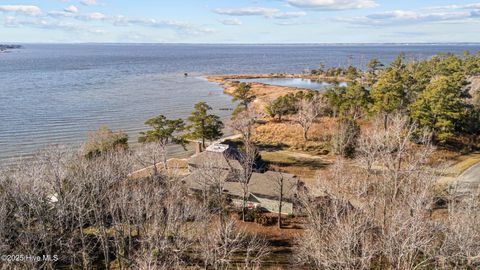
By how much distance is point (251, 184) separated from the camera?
3591cm

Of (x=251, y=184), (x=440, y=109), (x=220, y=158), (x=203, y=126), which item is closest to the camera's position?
(x=251, y=184)

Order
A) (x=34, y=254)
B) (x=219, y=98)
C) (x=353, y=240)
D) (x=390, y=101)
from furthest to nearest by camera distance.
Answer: (x=219, y=98), (x=390, y=101), (x=34, y=254), (x=353, y=240)

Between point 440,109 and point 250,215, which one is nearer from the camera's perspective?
point 250,215

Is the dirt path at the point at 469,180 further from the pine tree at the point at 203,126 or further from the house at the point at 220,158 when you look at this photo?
the pine tree at the point at 203,126

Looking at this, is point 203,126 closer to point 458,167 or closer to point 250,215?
point 250,215

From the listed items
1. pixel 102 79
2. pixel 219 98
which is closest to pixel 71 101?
pixel 219 98

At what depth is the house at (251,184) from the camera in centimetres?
3331

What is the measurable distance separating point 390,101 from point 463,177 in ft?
47.0

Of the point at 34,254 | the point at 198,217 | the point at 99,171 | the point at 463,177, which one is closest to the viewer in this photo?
the point at 34,254

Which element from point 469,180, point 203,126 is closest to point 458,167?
point 469,180

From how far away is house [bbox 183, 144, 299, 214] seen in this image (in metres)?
33.3

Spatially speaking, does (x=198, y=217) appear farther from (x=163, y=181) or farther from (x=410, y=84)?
(x=410, y=84)

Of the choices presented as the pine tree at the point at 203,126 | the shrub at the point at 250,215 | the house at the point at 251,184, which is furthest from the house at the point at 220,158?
the shrub at the point at 250,215

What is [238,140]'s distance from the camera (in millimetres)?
56719
